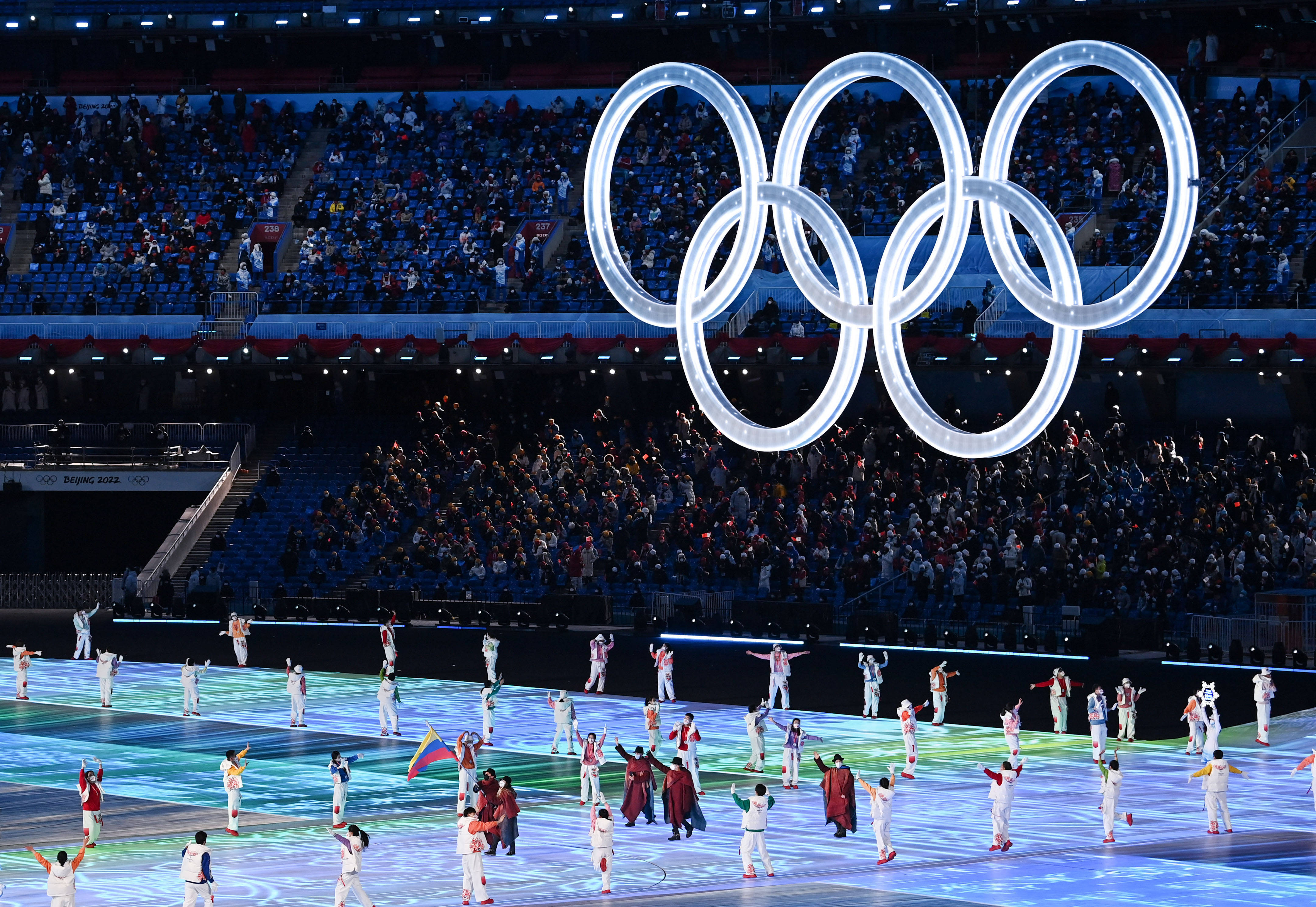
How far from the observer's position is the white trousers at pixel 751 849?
2342 cm

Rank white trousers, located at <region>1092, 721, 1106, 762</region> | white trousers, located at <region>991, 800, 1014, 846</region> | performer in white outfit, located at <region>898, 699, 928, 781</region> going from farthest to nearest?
1. white trousers, located at <region>1092, 721, 1106, 762</region>
2. performer in white outfit, located at <region>898, 699, 928, 781</region>
3. white trousers, located at <region>991, 800, 1014, 846</region>

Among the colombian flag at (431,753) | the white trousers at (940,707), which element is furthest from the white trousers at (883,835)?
the white trousers at (940,707)

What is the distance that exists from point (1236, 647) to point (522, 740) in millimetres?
14877

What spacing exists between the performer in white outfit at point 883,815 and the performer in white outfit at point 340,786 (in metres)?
7.05

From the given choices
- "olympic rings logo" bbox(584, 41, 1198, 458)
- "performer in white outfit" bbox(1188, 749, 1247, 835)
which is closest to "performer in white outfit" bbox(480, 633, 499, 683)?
"olympic rings logo" bbox(584, 41, 1198, 458)

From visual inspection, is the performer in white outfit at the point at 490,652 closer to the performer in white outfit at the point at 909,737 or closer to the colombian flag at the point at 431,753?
the colombian flag at the point at 431,753

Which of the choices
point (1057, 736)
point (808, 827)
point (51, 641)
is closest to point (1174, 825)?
point (808, 827)

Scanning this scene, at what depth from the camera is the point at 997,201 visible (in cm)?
3062

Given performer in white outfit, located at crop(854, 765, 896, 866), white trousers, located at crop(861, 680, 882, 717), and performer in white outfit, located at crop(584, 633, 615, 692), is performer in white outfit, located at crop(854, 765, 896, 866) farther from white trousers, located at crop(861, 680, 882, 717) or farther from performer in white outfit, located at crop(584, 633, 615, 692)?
performer in white outfit, located at crop(584, 633, 615, 692)

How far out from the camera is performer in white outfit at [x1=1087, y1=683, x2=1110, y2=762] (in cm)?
3045

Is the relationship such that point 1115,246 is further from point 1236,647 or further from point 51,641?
point 51,641

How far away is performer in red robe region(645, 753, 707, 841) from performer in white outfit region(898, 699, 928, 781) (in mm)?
4271

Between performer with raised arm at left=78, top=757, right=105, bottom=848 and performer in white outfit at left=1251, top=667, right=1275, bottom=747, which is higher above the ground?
performer in white outfit at left=1251, top=667, right=1275, bottom=747

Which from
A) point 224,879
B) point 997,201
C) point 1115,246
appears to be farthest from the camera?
point 1115,246
